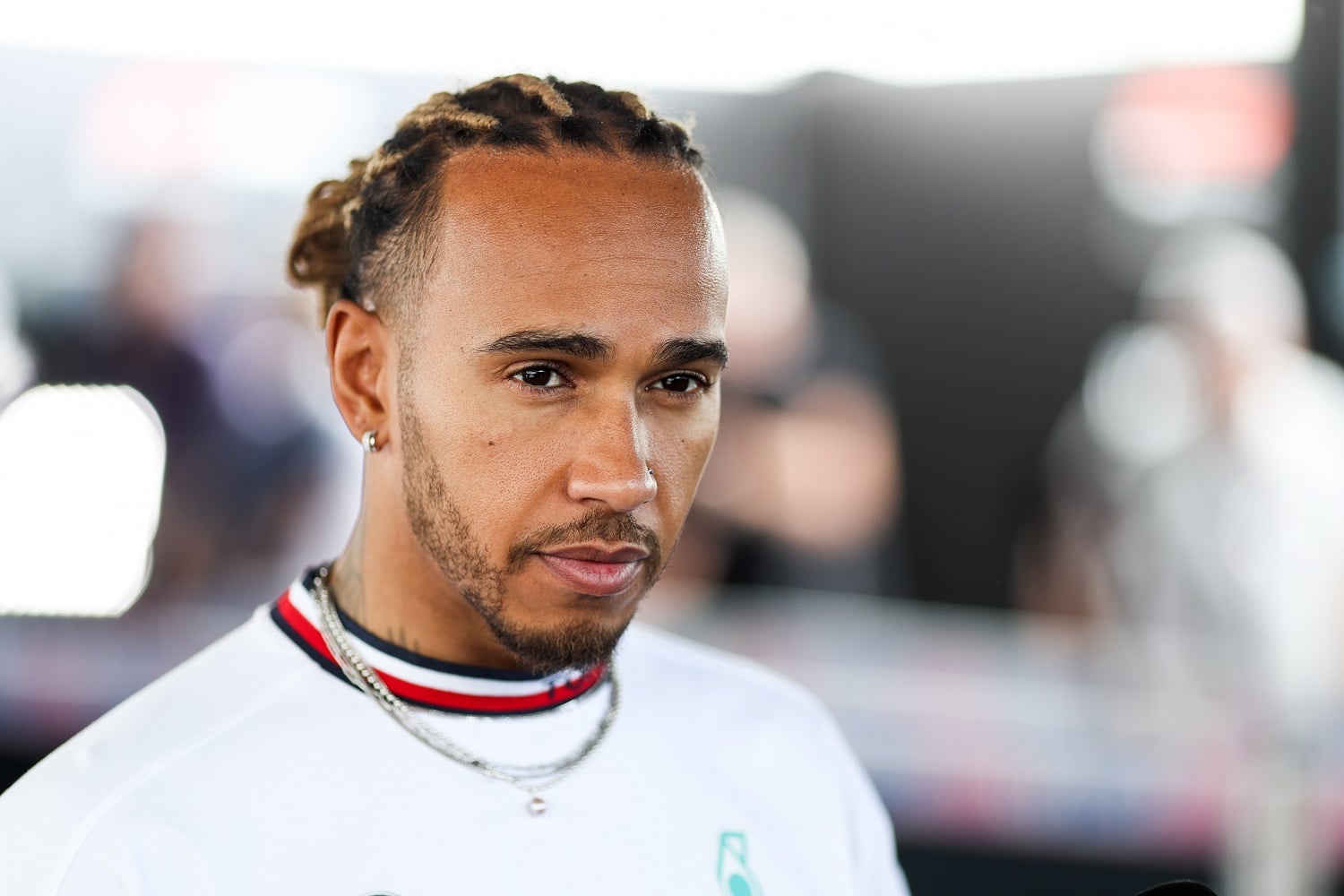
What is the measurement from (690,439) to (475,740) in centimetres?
44

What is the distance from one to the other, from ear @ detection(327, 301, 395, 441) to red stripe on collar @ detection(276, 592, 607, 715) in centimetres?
24

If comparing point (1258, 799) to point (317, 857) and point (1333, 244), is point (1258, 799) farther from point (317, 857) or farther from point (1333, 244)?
point (317, 857)

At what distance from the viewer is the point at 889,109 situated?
6.48m

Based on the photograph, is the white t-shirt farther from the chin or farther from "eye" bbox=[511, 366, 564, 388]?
"eye" bbox=[511, 366, 564, 388]

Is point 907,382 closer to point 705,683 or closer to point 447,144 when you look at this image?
point 705,683

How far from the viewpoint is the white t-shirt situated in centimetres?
146

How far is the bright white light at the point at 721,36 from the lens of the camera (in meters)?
4.92

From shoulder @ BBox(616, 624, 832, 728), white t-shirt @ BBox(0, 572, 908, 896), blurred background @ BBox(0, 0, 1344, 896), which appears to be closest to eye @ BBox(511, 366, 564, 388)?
white t-shirt @ BBox(0, 572, 908, 896)

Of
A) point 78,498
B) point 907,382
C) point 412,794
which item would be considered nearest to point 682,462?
point 412,794

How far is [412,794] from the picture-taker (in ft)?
5.22

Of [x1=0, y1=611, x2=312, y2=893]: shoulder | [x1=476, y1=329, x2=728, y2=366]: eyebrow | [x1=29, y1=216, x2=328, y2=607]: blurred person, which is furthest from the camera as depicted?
[x1=29, y1=216, x2=328, y2=607]: blurred person

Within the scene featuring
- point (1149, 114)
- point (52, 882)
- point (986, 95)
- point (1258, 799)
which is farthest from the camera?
point (986, 95)

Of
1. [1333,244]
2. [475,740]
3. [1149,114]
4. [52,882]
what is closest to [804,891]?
[475,740]

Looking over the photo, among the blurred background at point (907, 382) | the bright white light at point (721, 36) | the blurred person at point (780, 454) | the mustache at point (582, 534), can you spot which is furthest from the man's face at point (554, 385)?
the bright white light at point (721, 36)
